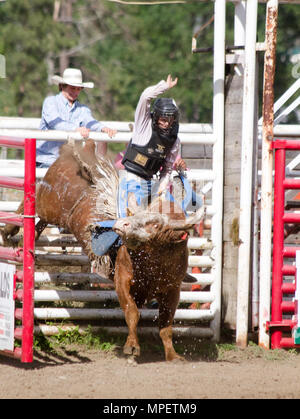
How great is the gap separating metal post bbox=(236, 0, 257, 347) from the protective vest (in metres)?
0.81

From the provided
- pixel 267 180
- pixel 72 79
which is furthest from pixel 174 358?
pixel 72 79

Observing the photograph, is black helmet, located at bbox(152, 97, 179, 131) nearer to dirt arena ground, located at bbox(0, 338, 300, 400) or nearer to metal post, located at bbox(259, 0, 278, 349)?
metal post, located at bbox(259, 0, 278, 349)

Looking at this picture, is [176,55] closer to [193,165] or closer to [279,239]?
[193,165]

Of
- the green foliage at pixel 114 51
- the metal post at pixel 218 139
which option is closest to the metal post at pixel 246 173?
the metal post at pixel 218 139

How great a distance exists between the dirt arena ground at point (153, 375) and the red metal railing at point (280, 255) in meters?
0.19

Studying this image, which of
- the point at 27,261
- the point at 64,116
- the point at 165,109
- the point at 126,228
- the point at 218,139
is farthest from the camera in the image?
the point at 64,116

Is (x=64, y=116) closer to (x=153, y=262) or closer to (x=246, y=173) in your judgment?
(x=246, y=173)

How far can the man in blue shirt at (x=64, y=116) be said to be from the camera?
7160 mm

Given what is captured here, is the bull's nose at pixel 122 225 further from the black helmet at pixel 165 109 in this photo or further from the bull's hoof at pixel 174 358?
the bull's hoof at pixel 174 358

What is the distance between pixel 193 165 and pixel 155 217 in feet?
11.3

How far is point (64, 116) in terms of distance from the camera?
7.32 metres

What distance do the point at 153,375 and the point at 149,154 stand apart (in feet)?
5.75
